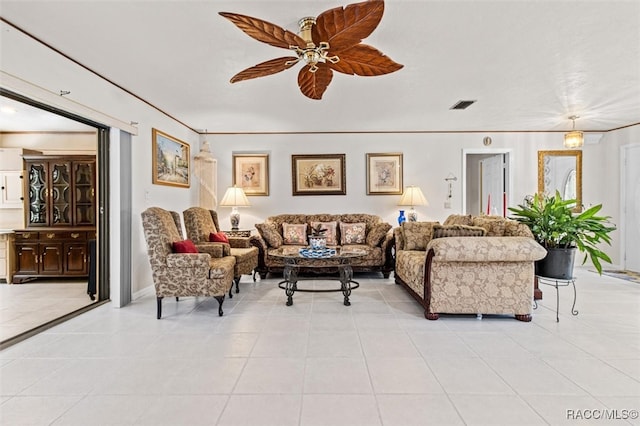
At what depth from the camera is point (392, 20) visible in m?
2.41

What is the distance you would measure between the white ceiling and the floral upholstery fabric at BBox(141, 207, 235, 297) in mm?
1551

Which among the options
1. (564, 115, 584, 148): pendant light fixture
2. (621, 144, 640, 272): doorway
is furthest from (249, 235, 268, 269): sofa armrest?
(621, 144, 640, 272): doorway

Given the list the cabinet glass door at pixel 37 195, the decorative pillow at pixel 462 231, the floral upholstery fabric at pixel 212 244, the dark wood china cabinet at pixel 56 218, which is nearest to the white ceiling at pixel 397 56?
the floral upholstery fabric at pixel 212 244

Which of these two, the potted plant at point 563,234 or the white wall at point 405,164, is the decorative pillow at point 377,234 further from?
the potted plant at point 563,234

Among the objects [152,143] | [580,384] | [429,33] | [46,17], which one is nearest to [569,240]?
[580,384]

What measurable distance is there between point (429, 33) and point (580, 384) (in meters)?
2.66

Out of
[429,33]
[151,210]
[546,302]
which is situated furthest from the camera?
[546,302]

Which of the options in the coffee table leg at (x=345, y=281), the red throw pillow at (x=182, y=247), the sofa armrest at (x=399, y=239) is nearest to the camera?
the red throw pillow at (x=182, y=247)

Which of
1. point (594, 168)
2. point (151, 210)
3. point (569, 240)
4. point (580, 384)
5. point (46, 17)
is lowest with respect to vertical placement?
point (580, 384)

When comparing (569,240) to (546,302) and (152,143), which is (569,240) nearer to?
(546,302)

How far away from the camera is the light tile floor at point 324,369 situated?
1.79 meters

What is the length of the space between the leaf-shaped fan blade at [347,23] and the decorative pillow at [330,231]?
12.1 feet

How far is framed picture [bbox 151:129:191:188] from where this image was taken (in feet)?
14.8

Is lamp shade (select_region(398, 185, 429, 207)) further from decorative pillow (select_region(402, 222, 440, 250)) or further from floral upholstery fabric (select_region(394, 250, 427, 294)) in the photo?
floral upholstery fabric (select_region(394, 250, 427, 294))
